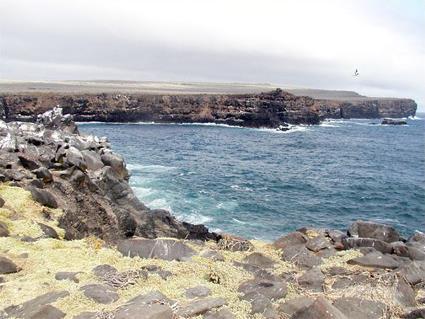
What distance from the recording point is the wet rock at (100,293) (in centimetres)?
879

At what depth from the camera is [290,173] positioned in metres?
49.8

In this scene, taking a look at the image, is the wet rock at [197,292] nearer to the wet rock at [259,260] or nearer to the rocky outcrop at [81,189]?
the wet rock at [259,260]

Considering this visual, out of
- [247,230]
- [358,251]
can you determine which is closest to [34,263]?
[358,251]

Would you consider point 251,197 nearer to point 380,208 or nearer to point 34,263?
point 380,208

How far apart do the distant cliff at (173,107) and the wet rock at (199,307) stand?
4227 inches

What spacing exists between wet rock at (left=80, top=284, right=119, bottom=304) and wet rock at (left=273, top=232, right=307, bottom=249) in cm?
648

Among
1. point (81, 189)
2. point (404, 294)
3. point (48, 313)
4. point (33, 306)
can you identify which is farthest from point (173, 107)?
point (48, 313)

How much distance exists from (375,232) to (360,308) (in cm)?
632

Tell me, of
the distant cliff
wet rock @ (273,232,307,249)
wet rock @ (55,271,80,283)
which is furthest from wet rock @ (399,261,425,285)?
the distant cliff

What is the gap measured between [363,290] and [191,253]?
4648 millimetres

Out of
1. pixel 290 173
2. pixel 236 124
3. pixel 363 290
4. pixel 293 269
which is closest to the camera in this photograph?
pixel 363 290

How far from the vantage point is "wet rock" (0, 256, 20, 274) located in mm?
9981

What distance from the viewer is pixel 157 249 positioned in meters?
11.9

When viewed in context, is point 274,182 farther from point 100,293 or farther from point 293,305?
point 100,293
